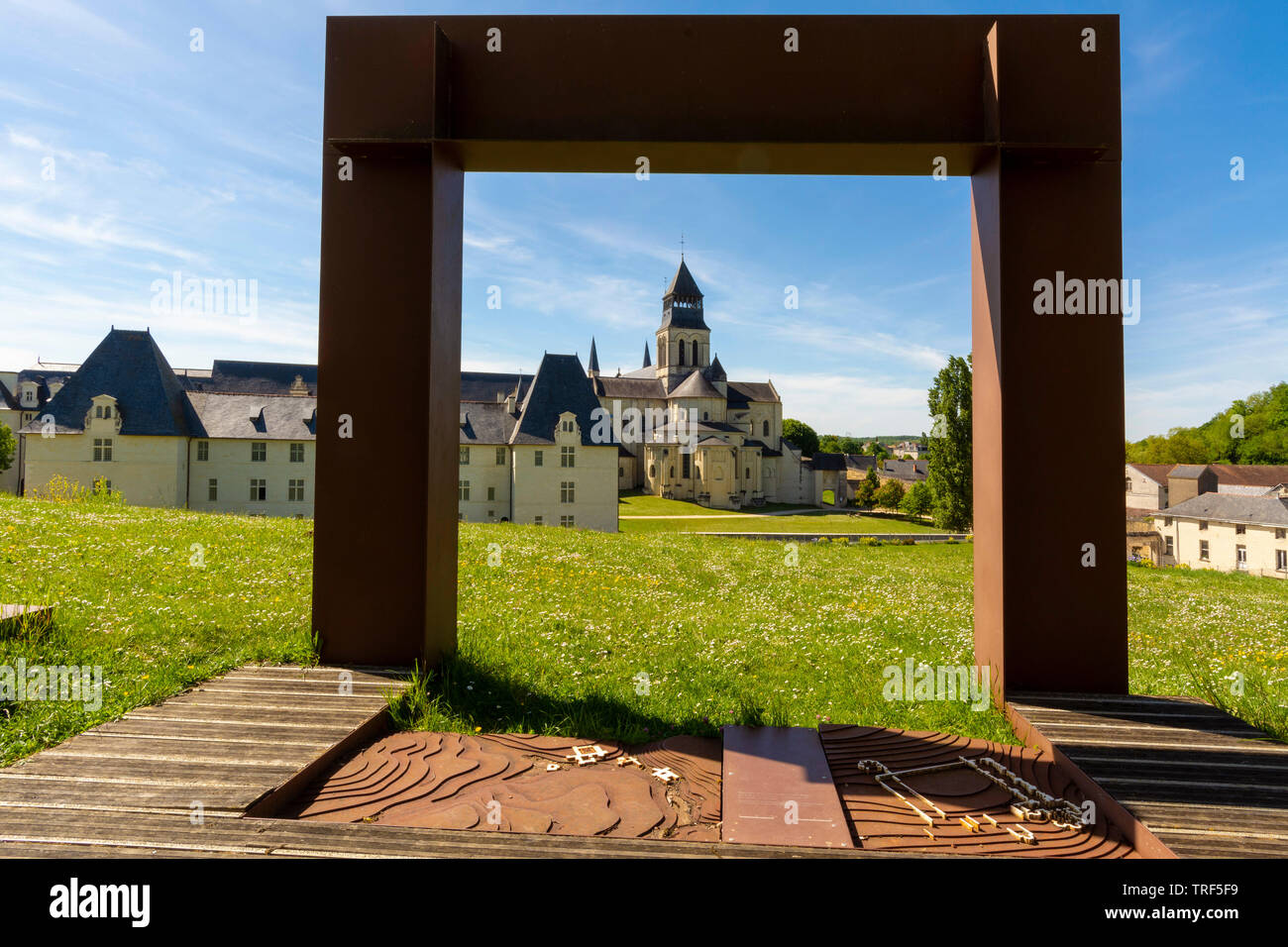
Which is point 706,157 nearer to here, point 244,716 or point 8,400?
point 244,716

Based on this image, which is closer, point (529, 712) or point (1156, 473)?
point (529, 712)

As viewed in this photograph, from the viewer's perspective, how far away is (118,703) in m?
4.45

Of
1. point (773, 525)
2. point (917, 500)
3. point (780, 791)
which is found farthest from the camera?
point (917, 500)

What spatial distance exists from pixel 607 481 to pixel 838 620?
28420 millimetres

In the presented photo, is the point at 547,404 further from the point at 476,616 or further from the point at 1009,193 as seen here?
the point at 1009,193

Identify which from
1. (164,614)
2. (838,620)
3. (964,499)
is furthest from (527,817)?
(964,499)

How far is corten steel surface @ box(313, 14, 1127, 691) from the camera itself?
5047mm

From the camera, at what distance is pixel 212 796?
318 centimetres

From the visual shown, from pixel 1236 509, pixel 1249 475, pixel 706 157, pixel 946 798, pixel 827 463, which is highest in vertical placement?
pixel 827 463

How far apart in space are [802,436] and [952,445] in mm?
66443

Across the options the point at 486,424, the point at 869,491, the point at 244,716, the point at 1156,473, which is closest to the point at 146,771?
the point at 244,716

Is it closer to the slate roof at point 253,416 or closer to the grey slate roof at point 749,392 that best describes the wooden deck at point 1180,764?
the slate roof at point 253,416

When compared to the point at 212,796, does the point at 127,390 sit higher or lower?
higher

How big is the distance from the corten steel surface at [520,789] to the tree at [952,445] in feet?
110
